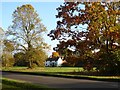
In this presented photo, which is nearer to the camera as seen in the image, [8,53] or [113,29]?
[113,29]

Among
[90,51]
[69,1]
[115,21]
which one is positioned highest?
[69,1]

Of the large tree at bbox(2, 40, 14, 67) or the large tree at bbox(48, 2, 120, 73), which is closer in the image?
the large tree at bbox(48, 2, 120, 73)

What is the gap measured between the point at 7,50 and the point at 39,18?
30.6 feet

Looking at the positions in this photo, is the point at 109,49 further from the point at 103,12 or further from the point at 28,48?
the point at 28,48

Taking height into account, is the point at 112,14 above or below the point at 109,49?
above

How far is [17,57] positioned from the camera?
63.6 meters

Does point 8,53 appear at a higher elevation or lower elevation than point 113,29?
lower

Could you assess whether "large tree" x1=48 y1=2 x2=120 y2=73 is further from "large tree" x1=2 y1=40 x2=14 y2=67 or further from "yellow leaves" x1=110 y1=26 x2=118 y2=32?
"large tree" x1=2 y1=40 x2=14 y2=67

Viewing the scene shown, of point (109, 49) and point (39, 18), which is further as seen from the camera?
point (39, 18)

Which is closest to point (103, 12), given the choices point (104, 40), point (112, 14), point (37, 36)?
point (112, 14)

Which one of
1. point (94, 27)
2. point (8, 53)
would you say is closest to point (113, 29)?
point (94, 27)

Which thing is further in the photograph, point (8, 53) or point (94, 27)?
point (8, 53)

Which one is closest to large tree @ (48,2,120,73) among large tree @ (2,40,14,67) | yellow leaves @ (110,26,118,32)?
yellow leaves @ (110,26,118,32)

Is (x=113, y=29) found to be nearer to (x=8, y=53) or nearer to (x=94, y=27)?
(x=94, y=27)
